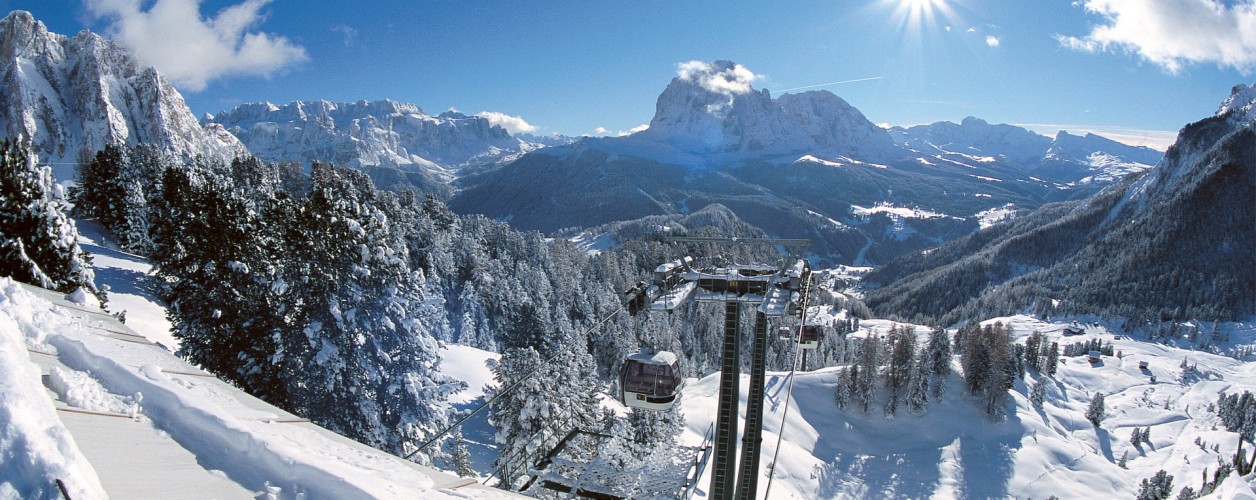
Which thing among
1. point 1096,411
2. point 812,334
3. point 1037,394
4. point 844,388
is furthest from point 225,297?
point 1096,411

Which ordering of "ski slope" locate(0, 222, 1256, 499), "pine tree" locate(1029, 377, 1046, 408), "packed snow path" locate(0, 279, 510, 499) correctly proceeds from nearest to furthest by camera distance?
"packed snow path" locate(0, 279, 510, 499) → "ski slope" locate(0, 222, 1256, 499) → "pine tree" locate(1029, 377, 1046, 408)

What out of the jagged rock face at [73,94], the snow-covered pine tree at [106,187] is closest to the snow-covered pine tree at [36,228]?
the snow-covered pine tree at [106,187]

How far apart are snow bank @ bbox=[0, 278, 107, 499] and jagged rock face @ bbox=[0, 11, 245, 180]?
161 meters

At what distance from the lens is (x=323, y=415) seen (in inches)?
609

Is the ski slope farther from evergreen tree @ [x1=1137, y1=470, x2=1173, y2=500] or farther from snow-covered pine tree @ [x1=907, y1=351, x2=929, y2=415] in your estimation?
evergreen tree @ [x1=1137, y1=470, x2=1173, y2=500]

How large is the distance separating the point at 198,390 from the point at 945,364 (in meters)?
78.6

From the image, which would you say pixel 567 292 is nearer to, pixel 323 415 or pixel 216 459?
pixel 323 415

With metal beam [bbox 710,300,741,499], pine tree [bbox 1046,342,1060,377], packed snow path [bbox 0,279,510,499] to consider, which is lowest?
pine tree [bbox 1046,342,1060,377]

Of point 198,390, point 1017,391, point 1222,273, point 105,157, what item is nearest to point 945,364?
point 1017,391

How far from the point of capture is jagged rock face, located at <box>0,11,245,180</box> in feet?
431

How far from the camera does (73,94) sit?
476 ft

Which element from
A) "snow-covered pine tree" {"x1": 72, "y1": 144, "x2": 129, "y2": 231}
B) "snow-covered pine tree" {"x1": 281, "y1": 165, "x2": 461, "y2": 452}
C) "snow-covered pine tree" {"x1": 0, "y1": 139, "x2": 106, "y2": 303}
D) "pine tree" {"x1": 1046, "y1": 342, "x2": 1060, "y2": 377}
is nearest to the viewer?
"snow-covered pine tree" {"x1": 0, "y1": 139, "x2": 106, "y2": 303}

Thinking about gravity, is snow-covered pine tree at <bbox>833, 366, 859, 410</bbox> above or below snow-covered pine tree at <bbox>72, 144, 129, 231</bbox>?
below

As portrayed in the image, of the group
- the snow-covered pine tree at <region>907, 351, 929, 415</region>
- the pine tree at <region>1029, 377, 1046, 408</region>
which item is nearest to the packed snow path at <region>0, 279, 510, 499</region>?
the snow-covered pine tree at <region>907, 351, 929, 415</region>
